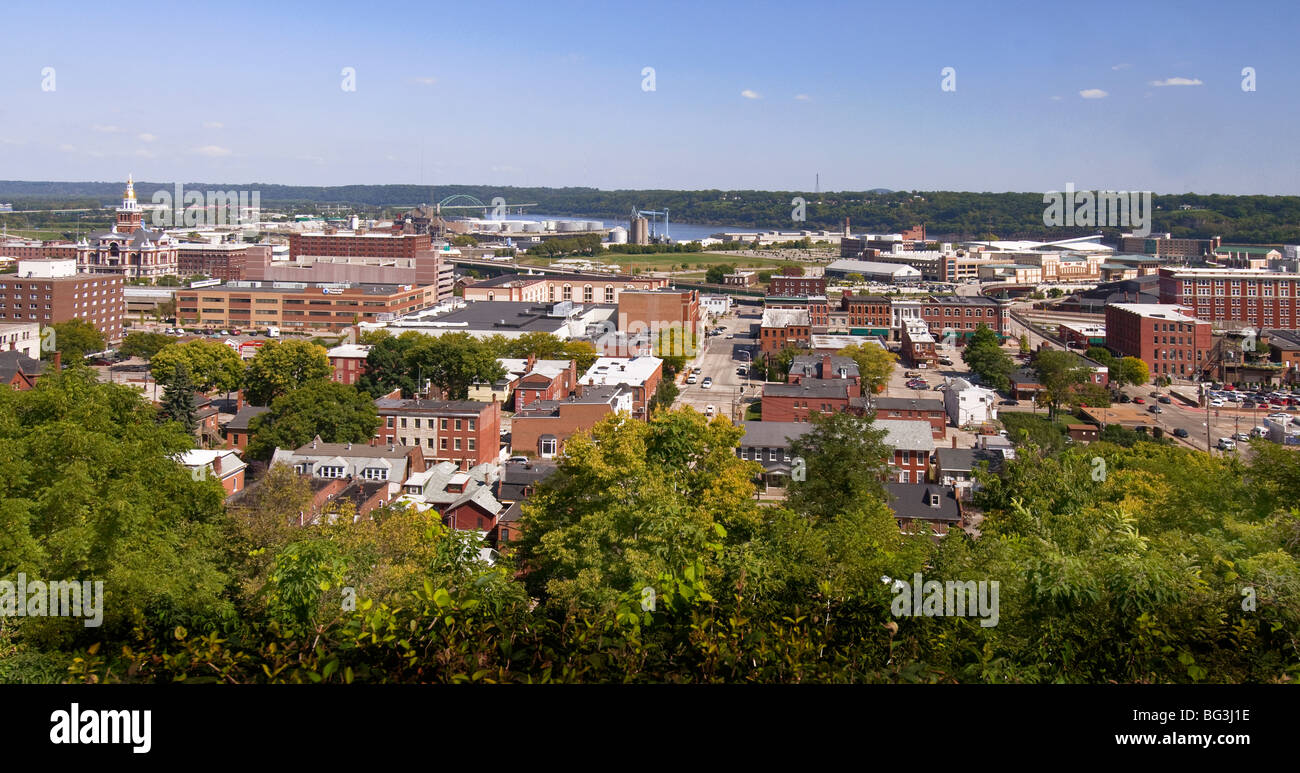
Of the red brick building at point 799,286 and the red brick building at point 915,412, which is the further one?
the red brick building at point 799,286

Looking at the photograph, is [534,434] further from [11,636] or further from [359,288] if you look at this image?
[359,288]

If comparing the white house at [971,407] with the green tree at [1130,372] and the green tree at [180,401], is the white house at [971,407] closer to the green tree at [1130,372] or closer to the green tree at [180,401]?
the green tree at [1130,372]

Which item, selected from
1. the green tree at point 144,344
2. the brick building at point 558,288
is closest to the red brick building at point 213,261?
the brick building at point 558,288

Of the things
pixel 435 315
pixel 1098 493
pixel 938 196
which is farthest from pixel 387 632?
pixel 938 196

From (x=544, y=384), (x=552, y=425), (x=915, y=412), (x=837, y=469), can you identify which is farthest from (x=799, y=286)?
(x=837, y=469)

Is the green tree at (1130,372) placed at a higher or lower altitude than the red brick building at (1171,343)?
lower

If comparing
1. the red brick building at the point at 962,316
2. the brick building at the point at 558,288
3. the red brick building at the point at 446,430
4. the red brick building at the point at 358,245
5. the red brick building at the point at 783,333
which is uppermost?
the red brick building at the point at 358,245

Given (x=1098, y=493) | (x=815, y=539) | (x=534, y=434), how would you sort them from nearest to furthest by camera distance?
1. (x=815, y=539)
2. (x=1098, y=493)
3. (x=534, y=434)
